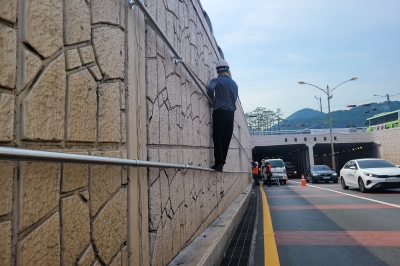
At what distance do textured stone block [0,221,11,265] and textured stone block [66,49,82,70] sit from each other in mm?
803

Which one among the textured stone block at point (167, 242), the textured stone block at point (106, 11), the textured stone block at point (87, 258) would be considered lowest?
the textured stone block at point (167, 242)

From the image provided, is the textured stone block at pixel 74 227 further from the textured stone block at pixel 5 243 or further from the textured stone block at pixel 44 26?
the textured stone block at pixel 44 26

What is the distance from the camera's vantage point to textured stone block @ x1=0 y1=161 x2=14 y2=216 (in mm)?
1257

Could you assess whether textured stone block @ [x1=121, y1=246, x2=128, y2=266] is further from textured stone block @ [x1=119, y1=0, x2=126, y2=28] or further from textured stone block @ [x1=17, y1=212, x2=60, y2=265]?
textured stone block @ [x1=119, y1=0, x2=126, y2=28]

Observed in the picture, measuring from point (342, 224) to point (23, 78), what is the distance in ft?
22.0

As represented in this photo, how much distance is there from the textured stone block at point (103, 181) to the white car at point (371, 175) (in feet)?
41.8

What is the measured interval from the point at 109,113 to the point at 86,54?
1.24ft

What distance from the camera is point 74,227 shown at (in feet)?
5.59

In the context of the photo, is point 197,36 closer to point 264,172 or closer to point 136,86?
point 136,86

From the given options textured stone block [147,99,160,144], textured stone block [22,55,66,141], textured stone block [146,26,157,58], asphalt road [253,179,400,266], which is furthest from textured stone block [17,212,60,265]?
asphalt road [253,179,400,266]

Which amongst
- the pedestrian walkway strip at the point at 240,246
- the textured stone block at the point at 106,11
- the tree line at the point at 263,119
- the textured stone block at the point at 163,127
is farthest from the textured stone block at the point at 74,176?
the tree line at the point at 263,119

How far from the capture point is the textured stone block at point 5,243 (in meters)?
1.25

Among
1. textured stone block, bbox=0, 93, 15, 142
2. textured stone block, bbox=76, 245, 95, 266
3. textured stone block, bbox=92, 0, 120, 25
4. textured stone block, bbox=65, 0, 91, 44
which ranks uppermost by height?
textured stone block, bbox=92, 0, 120, 25

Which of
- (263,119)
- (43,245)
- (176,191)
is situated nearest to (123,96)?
(43,245)
